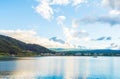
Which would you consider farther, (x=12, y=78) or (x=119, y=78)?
(x=119, y=78)

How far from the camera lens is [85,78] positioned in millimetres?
75125

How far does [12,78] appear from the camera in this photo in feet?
234

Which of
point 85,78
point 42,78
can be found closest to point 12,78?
point 42,78

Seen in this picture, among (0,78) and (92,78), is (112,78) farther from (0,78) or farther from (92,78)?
(0,78)

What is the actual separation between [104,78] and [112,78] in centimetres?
219

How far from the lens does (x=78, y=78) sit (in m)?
74.9

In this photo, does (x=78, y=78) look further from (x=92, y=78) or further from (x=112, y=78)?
(x=112, y=78)

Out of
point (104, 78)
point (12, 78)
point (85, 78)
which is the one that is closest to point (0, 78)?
point (12, 78)

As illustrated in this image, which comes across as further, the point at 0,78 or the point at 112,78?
the point at 112,78

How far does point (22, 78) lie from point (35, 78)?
3206mm

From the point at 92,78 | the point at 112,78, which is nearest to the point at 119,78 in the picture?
the point at 112,78

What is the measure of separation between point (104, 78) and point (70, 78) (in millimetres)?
8849

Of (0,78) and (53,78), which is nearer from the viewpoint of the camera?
(0,78)

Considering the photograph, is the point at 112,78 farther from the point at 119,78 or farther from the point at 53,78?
the point at 53,78
